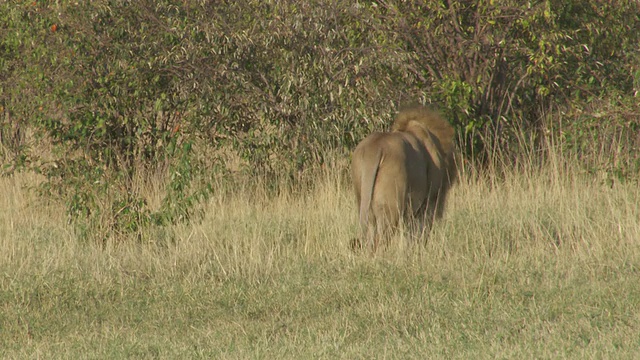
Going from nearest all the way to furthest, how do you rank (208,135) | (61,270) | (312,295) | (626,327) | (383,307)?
(626,327) < (383,307) < (312,295) < (61,270) < (208,135)

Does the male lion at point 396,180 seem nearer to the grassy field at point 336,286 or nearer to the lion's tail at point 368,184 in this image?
the lion's tail at point 368,184

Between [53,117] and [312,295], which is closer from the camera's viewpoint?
[312,295]

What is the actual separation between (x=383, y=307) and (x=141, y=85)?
4.31m

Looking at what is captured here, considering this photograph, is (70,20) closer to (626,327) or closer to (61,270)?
(61,270)

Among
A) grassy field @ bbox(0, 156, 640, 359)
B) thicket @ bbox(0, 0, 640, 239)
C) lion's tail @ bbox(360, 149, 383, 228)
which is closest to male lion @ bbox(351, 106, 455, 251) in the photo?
lion's tail @ bbox(360, 149, 383, 228)

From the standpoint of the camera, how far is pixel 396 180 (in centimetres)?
666

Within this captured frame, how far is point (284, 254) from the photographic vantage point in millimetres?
7117

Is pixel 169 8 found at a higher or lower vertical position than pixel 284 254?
higher

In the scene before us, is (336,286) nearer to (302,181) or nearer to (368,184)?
(368,184)

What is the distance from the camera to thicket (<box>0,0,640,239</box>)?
28.4 feet

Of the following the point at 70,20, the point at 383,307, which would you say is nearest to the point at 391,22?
the point at 70,20

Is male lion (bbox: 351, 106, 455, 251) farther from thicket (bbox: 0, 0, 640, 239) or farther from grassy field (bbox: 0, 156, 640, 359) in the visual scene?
thicket (bbox: 0, 0, 640, 239)

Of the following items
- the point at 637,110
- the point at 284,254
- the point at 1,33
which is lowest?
the point at 284,254

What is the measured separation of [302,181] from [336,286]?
3.54 metres
